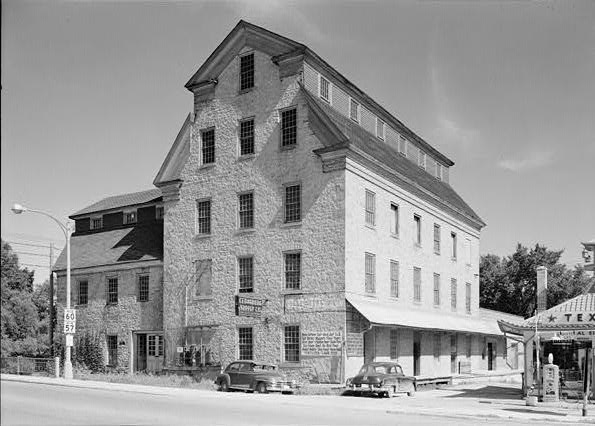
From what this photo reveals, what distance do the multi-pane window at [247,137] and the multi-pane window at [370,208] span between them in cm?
614

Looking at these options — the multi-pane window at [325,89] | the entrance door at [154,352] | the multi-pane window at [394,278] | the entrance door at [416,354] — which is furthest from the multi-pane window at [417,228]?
the entrance door at [154,352]

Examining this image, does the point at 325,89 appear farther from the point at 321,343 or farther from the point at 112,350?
the point at 112,350

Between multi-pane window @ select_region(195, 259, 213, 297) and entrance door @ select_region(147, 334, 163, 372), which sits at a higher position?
multi-pane window @ select_region(195, 259, 213, 297)

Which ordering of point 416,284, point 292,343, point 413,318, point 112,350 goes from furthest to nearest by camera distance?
point 112,350, point 416,284, point 413,318, point 292,343

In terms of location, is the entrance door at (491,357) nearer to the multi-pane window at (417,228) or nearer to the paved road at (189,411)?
the multi-pane window at (417,228)

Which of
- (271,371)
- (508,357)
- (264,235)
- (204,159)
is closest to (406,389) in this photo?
(271,371)

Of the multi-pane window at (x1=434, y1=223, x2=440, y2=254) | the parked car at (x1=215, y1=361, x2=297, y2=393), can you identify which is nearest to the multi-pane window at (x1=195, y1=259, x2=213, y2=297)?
the parked car at (x1=215, y1=361, x2=297, y2=393)

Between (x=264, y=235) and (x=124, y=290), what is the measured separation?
10.4 metres

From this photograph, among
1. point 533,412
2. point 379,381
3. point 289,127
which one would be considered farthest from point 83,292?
point 533,412

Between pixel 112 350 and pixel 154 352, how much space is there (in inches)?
116

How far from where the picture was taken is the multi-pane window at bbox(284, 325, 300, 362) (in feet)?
109

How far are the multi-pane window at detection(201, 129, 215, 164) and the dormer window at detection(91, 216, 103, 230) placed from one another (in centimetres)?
1223

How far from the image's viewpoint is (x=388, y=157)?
130 feet

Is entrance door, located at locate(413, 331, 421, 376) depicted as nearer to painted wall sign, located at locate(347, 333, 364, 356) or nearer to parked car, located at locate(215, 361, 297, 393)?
painted wall sign, located at locate(347, 333, 364, 356)
